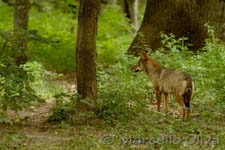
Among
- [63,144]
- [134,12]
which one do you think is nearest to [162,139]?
[63,144]

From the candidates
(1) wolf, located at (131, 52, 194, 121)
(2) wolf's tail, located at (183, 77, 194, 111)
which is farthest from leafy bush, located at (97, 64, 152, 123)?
(2) wolf's tail, located at (183, 77, 194, 111)

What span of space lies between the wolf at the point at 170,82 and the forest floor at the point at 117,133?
308 millimetres

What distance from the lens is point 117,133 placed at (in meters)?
7.74

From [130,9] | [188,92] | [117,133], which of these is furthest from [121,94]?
[130,9]

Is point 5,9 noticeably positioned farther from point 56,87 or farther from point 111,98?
point 111,98

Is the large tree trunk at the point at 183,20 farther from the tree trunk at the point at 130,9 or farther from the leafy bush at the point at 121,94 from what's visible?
the tree trunk at the point at 130,9

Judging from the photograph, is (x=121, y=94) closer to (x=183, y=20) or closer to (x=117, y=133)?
(x=117, y=133)

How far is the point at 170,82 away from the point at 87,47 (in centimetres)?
159

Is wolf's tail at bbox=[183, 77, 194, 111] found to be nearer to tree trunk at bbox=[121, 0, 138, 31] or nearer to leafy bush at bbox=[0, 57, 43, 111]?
leafy bush at bbox=[0, 57, 43, 111]

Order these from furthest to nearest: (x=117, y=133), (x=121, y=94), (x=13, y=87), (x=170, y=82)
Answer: (x=121, y=94), (x=170, y=82), (x=13, y=87), (x=117, y=133)

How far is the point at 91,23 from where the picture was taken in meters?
8.65

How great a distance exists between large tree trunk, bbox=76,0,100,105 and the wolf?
1.31m

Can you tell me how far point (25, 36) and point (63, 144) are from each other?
195 centimetres

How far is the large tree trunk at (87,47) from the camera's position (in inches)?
340
